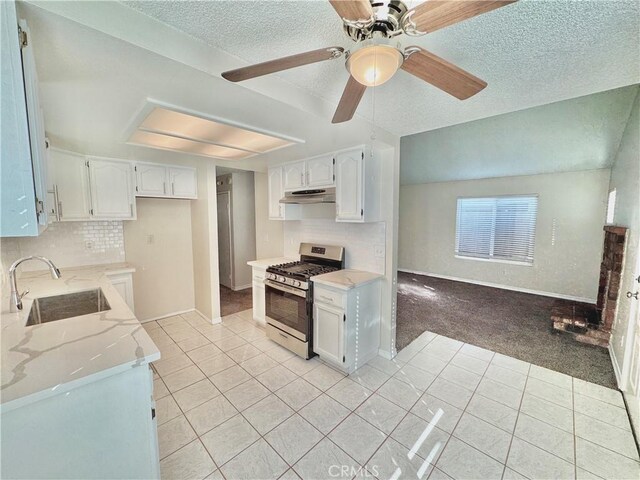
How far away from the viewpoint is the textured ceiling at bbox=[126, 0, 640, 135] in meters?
1.04

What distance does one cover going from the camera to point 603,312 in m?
2.93

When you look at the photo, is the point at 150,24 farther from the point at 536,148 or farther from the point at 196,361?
the point at 536,148

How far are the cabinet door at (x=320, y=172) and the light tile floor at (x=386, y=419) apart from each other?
1947 mm

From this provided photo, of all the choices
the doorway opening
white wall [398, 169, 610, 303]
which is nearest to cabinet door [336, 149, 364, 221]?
the doorway opening

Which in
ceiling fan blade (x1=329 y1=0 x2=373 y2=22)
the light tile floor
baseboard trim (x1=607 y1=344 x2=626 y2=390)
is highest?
ceiling fan blade (x1=329 y1=0 x2=373 y2=22)

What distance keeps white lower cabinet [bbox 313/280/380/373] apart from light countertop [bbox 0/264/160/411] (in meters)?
1.57

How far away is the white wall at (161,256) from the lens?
360 centimetres

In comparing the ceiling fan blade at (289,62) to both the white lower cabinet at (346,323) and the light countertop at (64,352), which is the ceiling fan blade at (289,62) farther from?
the white lower cabinet at (346,323)

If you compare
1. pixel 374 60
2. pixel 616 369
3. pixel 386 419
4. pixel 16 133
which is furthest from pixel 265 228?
pixel 616 369

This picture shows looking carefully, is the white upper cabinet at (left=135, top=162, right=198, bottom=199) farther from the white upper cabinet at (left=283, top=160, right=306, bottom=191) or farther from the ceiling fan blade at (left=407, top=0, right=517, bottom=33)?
the ceiling fan blade at (left=407, top=0, right=517, bottom=33)

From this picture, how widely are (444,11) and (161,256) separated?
13.7 ft

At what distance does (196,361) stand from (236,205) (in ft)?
10.2

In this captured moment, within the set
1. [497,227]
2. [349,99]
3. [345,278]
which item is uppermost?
[349,99]

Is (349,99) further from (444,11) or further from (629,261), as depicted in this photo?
(629,261)
